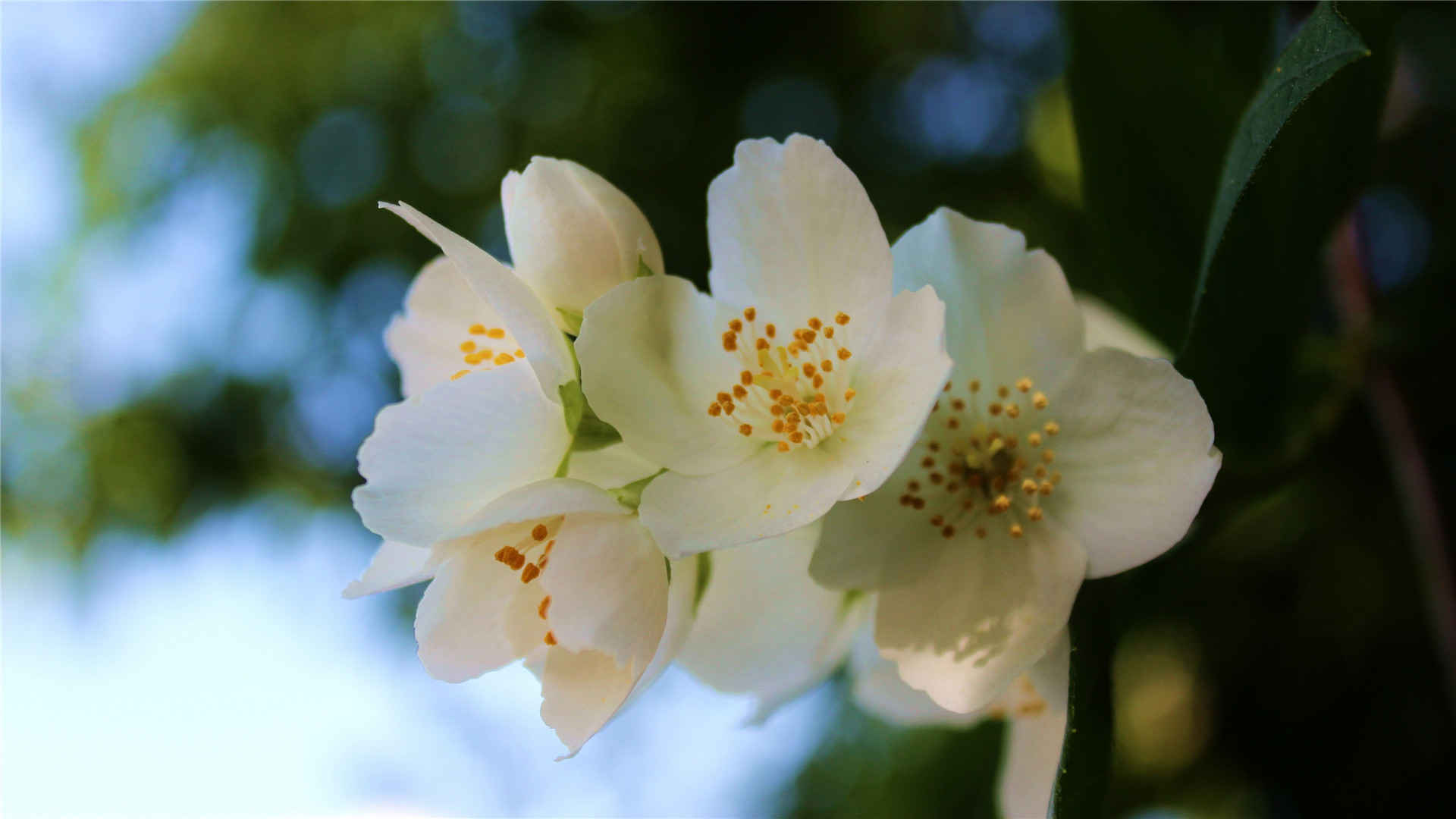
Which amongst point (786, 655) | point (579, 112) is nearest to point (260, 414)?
point (579, 112)

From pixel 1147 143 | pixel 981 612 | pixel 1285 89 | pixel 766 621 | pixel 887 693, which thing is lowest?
pixel 887 693

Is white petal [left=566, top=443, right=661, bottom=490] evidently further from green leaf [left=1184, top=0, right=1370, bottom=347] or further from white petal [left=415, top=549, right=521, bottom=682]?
green leaf [left=1184, top=0, right=1370, bottom=347]

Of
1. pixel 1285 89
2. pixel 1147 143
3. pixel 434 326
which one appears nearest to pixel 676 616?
pixel 434 326

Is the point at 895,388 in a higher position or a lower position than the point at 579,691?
higher

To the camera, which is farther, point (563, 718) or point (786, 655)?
point (786, 655)

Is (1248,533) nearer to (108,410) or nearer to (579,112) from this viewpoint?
(579,112)

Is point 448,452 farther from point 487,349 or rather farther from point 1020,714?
point 1020,714

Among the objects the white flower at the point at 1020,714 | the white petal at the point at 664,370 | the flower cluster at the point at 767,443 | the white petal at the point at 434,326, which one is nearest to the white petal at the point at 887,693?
the white flower at the point at 1020,714
